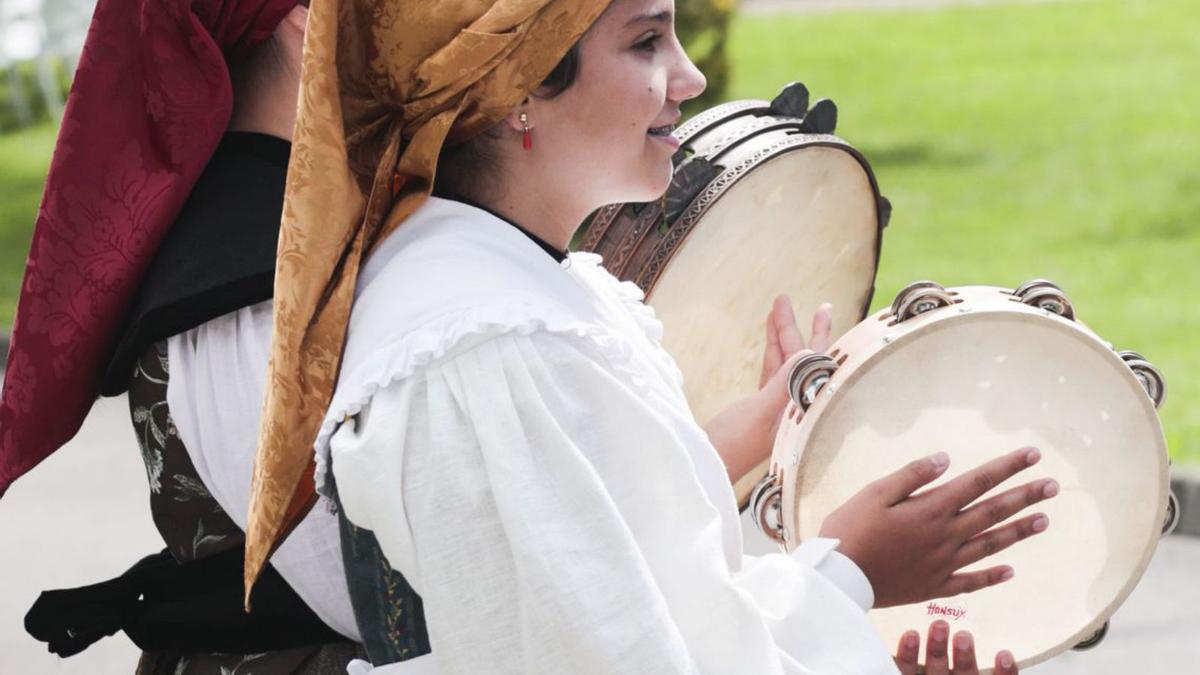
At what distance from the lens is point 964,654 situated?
2105mm

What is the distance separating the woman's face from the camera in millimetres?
1723

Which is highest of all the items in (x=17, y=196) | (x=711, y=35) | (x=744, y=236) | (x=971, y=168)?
(x=711, y=35)

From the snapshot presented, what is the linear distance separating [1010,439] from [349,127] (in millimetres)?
963

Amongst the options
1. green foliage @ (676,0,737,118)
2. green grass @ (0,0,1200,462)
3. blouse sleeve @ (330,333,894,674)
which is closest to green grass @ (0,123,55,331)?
green grass @ (0,0,1200,462)

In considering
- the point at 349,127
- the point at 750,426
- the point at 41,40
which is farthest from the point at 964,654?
the point at 41,40

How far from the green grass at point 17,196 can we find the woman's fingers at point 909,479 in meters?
7.52

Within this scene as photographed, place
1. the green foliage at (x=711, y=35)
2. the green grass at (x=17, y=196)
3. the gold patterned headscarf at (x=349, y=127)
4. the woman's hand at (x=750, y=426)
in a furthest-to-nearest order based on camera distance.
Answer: the green grass at (x=17, y=196)
the green foliage at (x=711, y=35)
the woman's hand at (x=750, y=426)
the gold patterned headscarf at (x=349, y=127)

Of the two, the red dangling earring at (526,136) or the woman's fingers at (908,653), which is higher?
the red dangling earring at (526,136)

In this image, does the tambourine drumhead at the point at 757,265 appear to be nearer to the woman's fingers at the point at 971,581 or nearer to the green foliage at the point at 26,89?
the woman's fingers at the point at 971,581

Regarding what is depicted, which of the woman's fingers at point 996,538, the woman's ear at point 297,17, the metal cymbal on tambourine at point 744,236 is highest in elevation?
the woman's ear at point 297,17

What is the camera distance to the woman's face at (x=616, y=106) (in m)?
1.72

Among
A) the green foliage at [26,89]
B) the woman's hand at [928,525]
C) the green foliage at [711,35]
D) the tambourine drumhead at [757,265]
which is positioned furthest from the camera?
the green foliage at [26,89]

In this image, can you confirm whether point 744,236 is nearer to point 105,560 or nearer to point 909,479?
point 909,479

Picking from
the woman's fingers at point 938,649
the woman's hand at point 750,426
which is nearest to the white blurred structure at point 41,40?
the woman's hand at point 750,426
